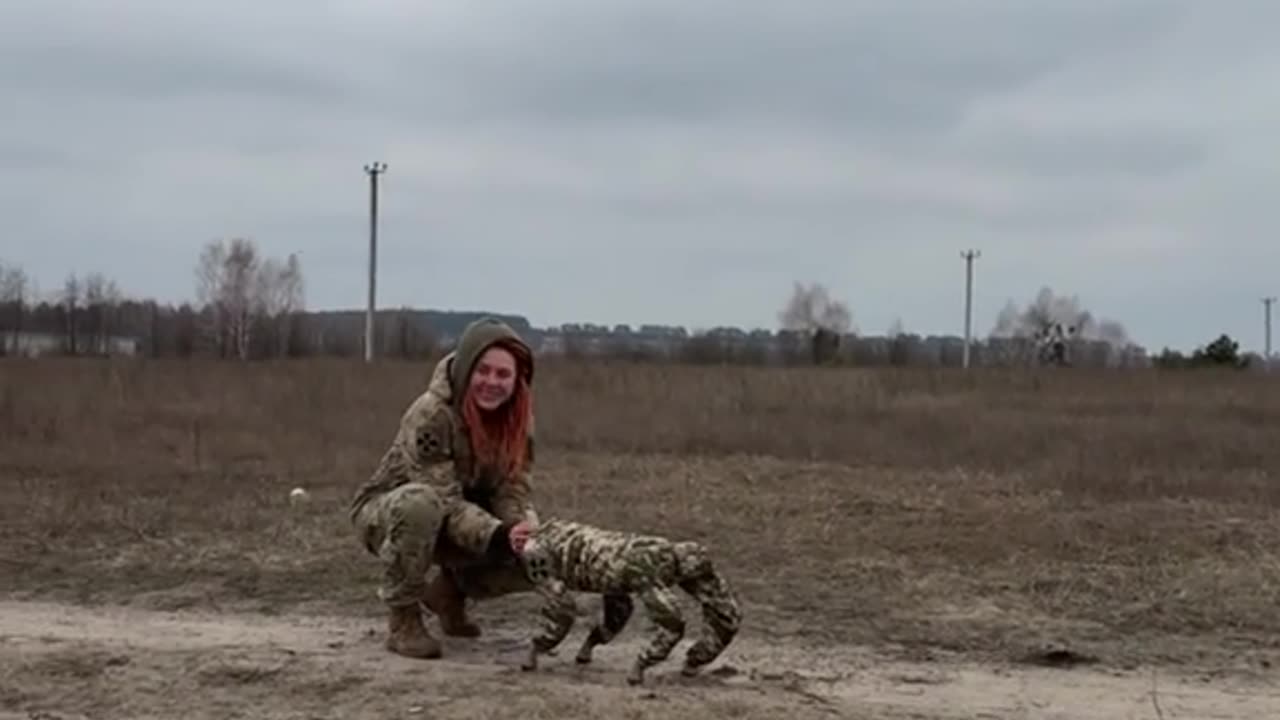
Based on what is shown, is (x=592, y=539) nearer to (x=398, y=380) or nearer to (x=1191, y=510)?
(x=1191, y=510)

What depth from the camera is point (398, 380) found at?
25.2 metres

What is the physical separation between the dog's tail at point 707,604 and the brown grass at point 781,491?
1.45 m

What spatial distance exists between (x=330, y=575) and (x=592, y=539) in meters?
3.38

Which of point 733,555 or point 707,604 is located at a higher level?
point 707,604

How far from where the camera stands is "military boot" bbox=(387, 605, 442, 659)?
21.0 feet

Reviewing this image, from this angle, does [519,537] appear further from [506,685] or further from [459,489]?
[506,685]

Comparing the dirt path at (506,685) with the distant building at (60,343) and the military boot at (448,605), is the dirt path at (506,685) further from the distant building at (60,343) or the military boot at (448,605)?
the distant building at (60,343)

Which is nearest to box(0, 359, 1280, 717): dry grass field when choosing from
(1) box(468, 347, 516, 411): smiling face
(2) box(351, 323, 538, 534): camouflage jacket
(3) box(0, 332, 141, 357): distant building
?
(2) box(351, 323, 538, 534): camouflage jacket

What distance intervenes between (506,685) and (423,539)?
0.74 metres

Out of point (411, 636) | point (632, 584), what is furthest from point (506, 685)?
point (411, 636)

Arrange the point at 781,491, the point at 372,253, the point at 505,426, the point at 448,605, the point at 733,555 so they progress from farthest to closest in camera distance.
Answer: the point at 372,253 < the point at 781,491 < the point at 733,555 < the point at 448,605 < the point at 505,426

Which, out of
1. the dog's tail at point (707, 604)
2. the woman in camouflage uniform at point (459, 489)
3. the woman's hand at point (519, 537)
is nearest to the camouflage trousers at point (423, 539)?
the woman in camouflage uniform at point (459, 489)

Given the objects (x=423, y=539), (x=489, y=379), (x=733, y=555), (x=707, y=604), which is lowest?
(x=733, y=555)

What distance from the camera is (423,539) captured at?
631 centimetres
